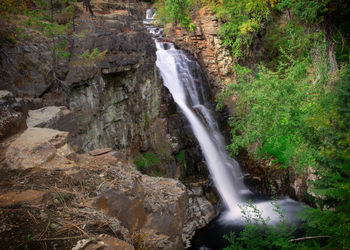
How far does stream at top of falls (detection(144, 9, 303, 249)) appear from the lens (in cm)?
993

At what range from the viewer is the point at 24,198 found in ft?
9.38

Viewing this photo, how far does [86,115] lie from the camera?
8.35 meters

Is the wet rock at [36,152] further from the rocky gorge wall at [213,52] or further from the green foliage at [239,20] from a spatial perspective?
the green foliage at [239,20]

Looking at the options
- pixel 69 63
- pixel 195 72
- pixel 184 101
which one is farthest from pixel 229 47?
pixel 69 63

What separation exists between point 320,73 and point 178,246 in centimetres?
830

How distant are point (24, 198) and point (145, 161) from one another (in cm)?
893

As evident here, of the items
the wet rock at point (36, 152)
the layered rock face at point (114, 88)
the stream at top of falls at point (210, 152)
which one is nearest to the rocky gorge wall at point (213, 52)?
the stream at top of falls at point (210, 152)

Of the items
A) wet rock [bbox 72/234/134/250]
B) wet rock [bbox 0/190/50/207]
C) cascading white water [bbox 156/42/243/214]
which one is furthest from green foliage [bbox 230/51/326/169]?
wet rock [bbox 0/190/50/207]

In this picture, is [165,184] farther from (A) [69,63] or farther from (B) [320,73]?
(B) [320,73]

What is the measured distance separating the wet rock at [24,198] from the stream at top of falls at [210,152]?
7688mm

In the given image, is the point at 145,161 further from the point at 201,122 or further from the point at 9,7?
the point at 9,7

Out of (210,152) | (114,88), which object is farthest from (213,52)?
(114,88)

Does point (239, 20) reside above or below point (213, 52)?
above

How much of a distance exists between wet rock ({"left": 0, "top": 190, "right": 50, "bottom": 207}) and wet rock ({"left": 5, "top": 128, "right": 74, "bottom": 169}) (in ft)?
1.88
